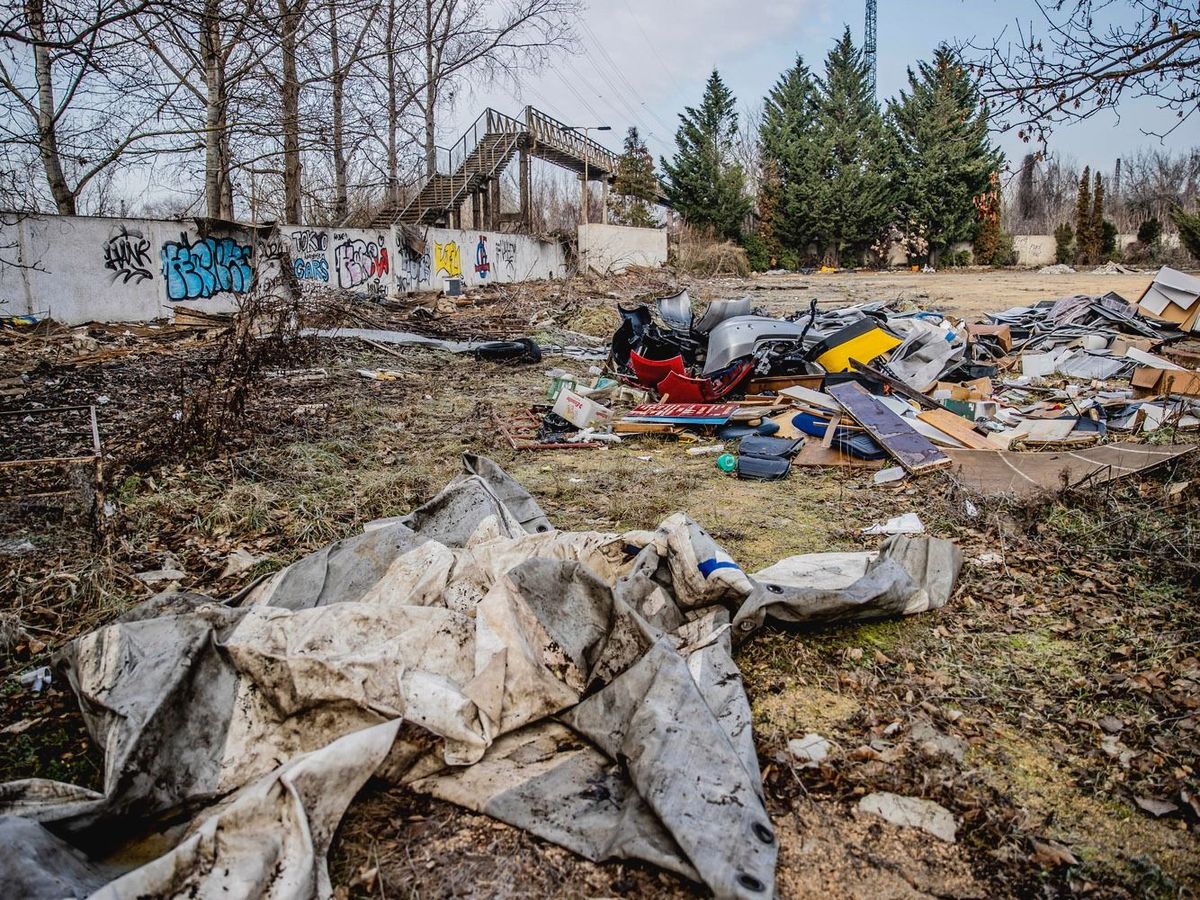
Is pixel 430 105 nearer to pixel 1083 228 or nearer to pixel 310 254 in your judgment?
pixel 310 254

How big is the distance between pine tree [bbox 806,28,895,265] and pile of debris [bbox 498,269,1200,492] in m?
29.2

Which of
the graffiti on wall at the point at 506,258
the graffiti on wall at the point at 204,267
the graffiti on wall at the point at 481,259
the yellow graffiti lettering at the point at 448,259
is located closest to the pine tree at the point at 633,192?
the graffiti on wall at the point at 506,258

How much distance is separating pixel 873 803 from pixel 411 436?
16.6 ft

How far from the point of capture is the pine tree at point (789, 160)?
37375 millimetres

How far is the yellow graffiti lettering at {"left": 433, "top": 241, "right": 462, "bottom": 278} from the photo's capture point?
788 inches

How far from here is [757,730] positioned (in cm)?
224

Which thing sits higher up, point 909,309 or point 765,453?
point 909,309

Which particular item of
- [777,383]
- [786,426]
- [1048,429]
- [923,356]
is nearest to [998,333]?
[923,356]

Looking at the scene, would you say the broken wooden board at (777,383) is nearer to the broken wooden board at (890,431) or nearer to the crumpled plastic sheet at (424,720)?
the broken wooden board at (890,431)

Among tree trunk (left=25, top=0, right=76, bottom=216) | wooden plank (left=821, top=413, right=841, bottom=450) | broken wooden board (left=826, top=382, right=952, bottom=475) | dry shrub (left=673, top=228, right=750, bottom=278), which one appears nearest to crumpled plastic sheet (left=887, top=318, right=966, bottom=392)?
broken wooden board (left=826, top=382, right=952, bottom=475)

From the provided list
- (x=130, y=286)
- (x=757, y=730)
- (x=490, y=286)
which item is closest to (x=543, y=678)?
(x=757, y=730)

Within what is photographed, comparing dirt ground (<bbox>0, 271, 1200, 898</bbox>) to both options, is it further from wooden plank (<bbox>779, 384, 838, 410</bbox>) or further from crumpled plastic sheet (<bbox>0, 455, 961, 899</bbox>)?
wooden plank (<bbox>779, 384, 838, 410</bbox>)

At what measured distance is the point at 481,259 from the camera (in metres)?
22.4

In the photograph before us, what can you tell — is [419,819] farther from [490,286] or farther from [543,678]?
[490,286]
